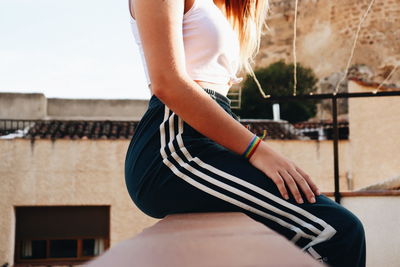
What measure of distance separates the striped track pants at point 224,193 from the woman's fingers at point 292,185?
0.01 meters

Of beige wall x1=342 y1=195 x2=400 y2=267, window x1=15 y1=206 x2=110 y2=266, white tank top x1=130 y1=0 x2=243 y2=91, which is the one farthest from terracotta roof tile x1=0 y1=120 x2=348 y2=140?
white tank top x1=130 y1=0 x2=243 y2=91

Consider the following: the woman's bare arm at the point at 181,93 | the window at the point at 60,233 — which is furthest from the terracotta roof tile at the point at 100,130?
the woman's bare arm at the point at 181,93

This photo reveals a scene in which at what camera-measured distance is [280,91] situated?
21.2 metres

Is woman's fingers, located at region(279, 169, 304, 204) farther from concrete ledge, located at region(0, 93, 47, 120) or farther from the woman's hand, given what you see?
concrete ledge, located at region(0, 93, 47, 120)

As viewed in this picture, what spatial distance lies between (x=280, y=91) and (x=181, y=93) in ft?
67.6

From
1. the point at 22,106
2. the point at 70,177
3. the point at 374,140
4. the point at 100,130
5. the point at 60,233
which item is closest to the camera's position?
the point at 70,177

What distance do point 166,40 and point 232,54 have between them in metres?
0.24

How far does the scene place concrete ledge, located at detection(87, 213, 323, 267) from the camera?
44 cm

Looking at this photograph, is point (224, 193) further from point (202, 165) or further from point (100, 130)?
point (100, 130)

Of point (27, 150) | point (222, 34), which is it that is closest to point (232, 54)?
point (222, 34)

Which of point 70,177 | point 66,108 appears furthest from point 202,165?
point 66,108

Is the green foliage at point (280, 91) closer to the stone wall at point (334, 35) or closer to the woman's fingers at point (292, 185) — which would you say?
the stone wall at point (334, 35)

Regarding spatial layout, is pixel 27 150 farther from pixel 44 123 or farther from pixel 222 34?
pixel 222 34

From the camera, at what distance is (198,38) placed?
104 cm
